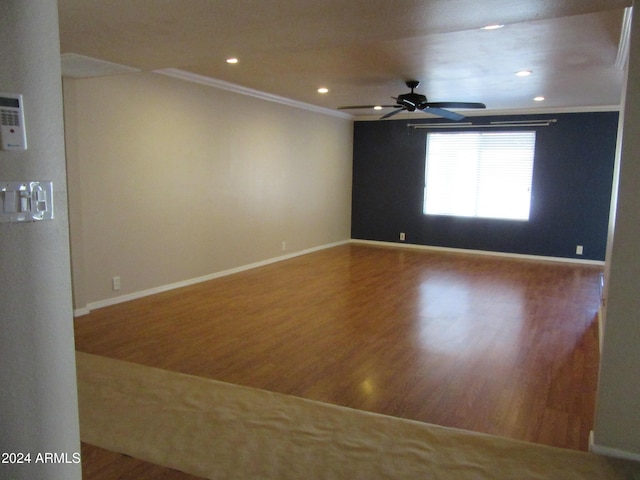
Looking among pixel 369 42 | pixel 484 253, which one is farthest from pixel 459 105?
pixel 484 253

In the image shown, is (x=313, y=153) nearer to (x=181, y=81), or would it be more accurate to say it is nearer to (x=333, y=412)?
(x=181, y=81)

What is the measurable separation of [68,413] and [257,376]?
68.7 inches

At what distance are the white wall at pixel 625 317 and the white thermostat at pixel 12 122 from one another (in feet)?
7.91

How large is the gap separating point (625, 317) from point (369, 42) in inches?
89.5

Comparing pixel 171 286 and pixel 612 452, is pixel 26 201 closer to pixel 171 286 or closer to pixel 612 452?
pixel 612 452

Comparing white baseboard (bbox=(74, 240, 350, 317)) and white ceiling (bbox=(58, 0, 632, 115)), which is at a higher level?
white ceiling (bbox=(58, 0, 632, 115))

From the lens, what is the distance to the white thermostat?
1383mm

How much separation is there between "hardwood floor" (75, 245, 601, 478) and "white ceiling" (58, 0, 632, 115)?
2.21 meters

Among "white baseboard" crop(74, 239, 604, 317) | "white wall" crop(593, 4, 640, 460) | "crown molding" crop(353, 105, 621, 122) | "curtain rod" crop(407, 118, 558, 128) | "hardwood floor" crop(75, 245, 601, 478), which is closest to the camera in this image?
"white wall" crop(593, 4, 640, 460)

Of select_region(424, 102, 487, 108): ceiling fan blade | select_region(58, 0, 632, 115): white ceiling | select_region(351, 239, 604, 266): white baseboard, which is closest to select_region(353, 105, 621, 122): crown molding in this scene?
select_region(58, 0, 632, 115): white ceiling

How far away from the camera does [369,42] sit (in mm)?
3312

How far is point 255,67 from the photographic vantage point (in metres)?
5.02

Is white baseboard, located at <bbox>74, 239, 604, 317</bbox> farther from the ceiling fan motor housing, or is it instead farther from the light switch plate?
the light switch plate

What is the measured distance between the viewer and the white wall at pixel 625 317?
2225 millimetres
